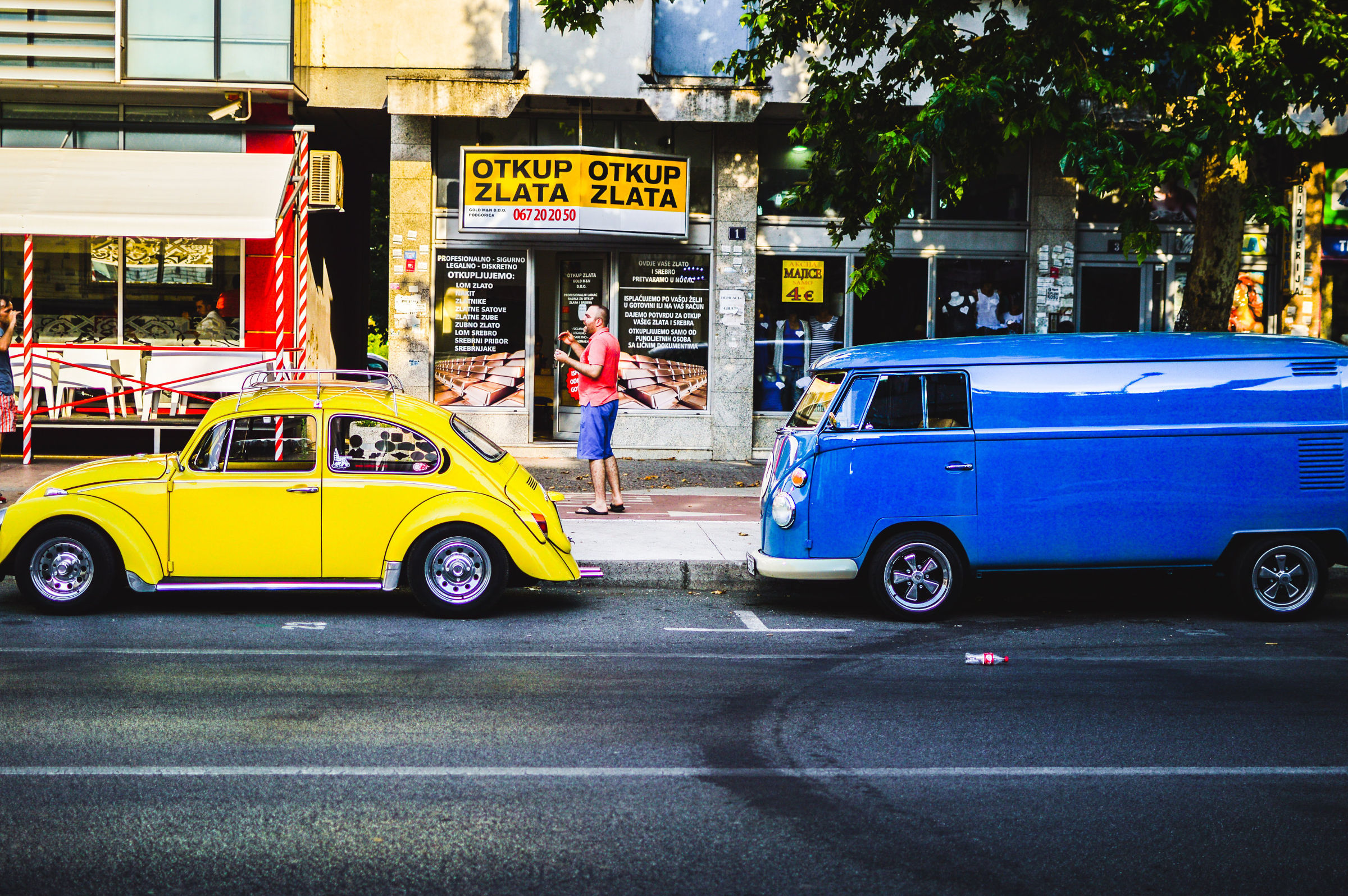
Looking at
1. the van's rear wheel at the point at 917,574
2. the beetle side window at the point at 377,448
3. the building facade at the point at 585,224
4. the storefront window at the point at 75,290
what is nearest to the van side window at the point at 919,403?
the van's rear wheel at the point at 917,574

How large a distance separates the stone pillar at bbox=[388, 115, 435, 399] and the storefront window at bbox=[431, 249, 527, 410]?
0.69 feet

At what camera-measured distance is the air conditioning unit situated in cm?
1680

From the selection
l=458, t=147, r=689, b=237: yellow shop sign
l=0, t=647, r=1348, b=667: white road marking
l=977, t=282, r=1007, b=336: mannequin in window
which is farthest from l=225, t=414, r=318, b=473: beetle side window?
l=977, t=282, r=1007, b=336: mannequin in window

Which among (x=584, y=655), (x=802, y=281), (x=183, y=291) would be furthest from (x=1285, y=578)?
(x=183, y=291)

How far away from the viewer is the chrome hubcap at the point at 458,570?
27.6 feet

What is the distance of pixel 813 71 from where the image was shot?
13.6 m

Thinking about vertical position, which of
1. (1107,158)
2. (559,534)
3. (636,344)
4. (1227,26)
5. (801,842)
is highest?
(1227,26)

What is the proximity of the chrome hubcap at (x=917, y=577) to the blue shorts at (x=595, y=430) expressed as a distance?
13.9 ft

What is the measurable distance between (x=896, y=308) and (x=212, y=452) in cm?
1145

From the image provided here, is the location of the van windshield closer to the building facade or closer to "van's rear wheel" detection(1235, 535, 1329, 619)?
"van's rear wheel" detection(1235, 535, 1329, 619)

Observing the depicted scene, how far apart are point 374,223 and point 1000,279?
26206 mm

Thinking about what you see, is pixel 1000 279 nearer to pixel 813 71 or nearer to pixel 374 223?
pixel 813 71

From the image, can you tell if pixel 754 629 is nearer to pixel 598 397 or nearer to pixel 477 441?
pixel 477 441

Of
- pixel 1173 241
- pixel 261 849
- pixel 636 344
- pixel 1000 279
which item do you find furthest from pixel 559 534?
pixel 1173 241
